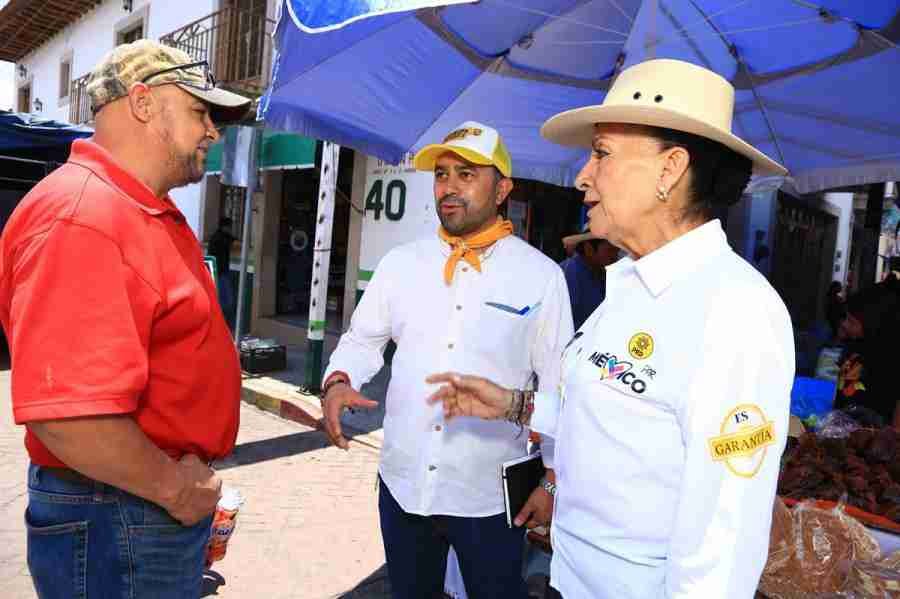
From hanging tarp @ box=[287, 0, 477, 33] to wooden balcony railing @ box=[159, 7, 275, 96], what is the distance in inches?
374

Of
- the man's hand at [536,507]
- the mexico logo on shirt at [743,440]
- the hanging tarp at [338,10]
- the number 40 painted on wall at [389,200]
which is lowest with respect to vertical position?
the man's hand at [536,507]

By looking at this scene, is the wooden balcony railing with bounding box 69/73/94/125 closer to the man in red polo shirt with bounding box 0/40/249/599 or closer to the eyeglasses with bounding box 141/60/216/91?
the eyeglasses with bounding box 141/60/216/91

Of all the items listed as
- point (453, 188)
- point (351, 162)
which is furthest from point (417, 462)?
point (351, 162)

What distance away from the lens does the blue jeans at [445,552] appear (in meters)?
2.28

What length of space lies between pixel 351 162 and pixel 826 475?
967 centimetres

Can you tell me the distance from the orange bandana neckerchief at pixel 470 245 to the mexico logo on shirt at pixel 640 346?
1094 mm

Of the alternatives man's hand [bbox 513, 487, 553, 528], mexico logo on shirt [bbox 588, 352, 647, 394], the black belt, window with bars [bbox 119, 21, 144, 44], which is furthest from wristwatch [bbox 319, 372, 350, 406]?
window with bars [bbox 119, 21, 144, 44]

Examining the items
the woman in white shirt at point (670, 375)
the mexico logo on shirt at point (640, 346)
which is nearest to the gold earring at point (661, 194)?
the woman in white shirt at point (670, 375)

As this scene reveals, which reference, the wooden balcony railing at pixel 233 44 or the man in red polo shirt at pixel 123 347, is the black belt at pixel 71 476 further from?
the wooden balcony railing at pixel 233 44

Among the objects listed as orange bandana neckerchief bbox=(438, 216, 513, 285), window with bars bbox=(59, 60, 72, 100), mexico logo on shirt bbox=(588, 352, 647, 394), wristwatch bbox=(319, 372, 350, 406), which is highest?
window with bars bbox=(59, 60, 72, 100)

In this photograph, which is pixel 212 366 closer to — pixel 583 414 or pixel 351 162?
pixel 583 414

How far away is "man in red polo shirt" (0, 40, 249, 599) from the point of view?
4.50ft

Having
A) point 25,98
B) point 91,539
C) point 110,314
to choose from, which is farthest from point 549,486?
point 25,98

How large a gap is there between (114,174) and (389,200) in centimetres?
765
